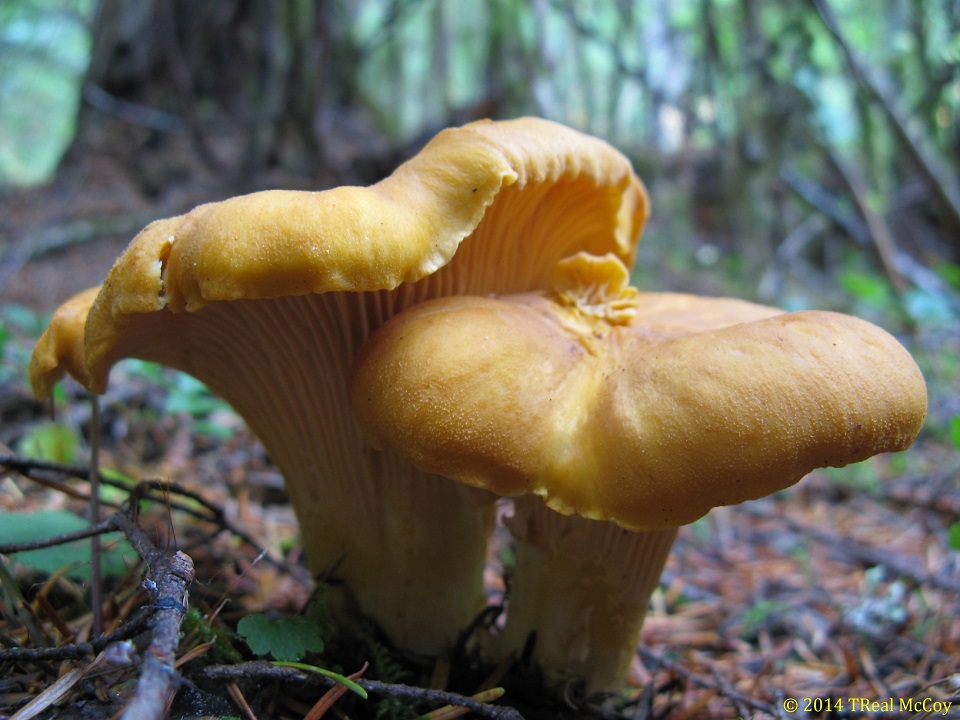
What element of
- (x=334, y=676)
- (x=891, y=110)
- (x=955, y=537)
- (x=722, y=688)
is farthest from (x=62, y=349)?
(x=891, y=110)

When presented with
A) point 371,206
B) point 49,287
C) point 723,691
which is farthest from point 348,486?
point 49,287

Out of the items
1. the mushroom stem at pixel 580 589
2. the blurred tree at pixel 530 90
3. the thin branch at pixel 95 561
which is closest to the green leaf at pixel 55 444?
the thin branch at pixel 95 561

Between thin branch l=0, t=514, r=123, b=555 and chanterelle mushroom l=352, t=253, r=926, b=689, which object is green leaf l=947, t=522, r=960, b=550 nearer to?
chanterelle mushroom l=352, t=253, r=926, b=689

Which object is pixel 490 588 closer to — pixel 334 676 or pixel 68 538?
A: pixel 334 676

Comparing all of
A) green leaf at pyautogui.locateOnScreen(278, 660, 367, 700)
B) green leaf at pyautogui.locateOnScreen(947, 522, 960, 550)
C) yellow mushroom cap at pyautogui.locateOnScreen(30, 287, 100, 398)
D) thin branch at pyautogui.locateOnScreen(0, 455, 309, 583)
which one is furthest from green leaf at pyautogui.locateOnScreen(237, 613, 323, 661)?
green leaf at pyautogui.locateOnScreen(947, 522, 960, 550)

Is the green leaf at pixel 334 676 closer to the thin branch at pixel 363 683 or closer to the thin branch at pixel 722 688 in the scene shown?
the thin branch at pixel 363 683

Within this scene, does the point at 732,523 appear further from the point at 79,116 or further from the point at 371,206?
the point at 79,116
